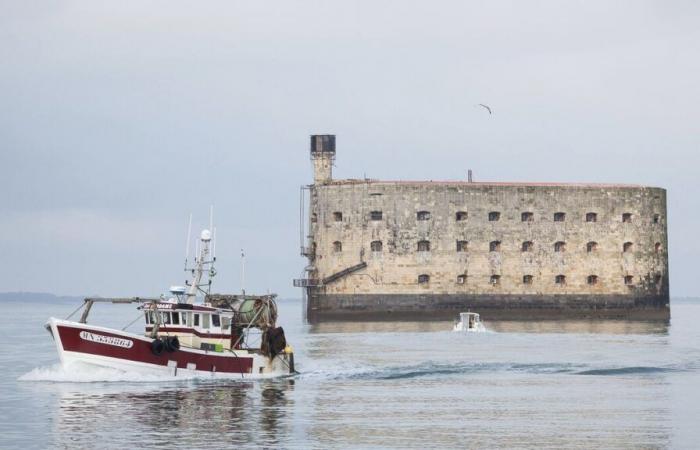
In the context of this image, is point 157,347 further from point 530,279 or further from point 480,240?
point 530,279

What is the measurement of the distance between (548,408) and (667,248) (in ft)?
163

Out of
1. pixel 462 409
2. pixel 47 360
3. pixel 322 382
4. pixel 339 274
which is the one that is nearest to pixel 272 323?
pixel 322 382

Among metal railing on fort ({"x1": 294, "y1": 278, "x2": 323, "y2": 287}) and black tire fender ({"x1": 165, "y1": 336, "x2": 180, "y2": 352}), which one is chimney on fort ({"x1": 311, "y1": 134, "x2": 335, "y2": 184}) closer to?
metal railing on fort ({"x1": 294, "y1": 278, "x2": 323, "y2": 287})

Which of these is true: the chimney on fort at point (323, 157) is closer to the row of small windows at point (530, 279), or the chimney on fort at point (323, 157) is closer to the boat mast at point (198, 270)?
the row of small windows at point (530, 279)

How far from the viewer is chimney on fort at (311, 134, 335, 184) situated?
75.2m

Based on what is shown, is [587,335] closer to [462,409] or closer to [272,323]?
[272,323]

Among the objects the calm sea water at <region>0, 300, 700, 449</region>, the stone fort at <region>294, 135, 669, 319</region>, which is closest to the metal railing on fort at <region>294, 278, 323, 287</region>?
the stone fort at <region>294, 135, 669, 319</region>

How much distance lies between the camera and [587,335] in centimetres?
5731

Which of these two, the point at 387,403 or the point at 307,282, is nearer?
the point at 387,403

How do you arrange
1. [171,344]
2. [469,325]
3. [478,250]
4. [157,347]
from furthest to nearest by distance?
[478,250] < [469,325] < [171,344] < [157,347]

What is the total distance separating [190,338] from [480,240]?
39997 mm

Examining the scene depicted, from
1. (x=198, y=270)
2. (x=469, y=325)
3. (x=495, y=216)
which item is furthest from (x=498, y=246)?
(x=198, y=270)

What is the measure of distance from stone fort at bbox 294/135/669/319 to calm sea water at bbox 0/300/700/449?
24.2 m

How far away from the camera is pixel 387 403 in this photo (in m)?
29.4
